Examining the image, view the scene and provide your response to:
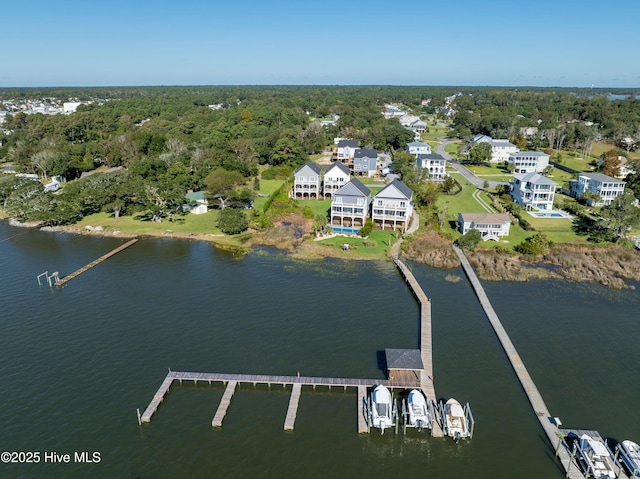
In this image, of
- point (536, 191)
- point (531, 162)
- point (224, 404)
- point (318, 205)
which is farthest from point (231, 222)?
point (531, 162)

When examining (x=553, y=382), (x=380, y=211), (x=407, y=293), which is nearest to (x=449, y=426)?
(x=553, y=382)

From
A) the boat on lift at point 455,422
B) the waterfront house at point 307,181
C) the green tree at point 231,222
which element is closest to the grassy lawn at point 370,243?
the green tree at point 231,222

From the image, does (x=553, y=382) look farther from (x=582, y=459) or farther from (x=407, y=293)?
(x=407, y=293)

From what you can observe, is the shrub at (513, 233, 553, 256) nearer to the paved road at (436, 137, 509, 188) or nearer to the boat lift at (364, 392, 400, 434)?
the paved road at (436, 137, 509, 188)

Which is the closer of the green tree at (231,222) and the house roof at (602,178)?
the green tree at (231,222)

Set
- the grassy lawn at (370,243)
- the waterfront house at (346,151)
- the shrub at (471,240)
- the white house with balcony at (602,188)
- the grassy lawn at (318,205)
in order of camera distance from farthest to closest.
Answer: the waterfront house at (346,151) → the grassy lawn at (318,205) → the white house with balcony at (602,188) → the grassy lawn at (370,243) → the shrub at (471,240)

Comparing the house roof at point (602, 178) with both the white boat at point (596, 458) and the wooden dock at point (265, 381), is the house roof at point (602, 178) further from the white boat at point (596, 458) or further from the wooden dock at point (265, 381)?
the wooden dock at point (265, 381)
